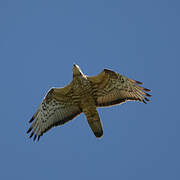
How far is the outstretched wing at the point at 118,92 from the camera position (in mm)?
9367

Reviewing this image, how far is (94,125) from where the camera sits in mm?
9016

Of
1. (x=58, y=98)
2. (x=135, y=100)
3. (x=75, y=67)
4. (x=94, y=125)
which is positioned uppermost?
(x=75, y=67)

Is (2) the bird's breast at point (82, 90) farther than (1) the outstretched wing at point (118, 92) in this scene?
No

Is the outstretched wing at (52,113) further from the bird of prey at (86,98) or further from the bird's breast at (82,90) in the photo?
the bird's breast at (82,90)

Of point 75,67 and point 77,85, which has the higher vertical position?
point 75,67

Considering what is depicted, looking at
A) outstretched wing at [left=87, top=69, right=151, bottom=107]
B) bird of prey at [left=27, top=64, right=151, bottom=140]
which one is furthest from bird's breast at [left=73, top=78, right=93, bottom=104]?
outstretched wing at [left=87, top=69, right=151, bottom=107]

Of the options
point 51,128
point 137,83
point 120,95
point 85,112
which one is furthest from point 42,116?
point 137,83

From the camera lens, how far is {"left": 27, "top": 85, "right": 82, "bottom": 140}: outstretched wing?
375 inches

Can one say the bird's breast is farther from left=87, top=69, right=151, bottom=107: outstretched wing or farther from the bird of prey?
left=87, top=69, right=151, bottom=107: outstretched wing

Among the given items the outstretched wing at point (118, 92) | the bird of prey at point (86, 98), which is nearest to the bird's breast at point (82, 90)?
the bird of prey at point (86, 98)

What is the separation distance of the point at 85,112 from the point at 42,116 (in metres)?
1.59

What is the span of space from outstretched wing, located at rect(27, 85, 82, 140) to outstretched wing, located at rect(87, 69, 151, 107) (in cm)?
92

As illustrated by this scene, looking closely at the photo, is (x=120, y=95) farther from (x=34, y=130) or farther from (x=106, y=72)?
(x=34, y=130)

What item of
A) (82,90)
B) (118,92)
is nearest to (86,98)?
(82,90)
